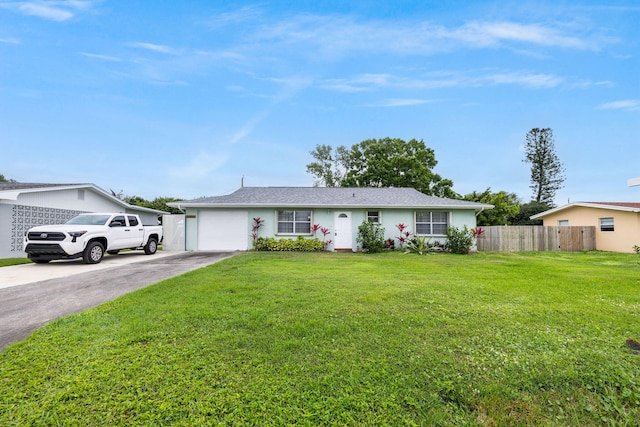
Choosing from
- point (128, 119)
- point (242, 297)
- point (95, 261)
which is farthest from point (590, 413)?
point (128, 119)

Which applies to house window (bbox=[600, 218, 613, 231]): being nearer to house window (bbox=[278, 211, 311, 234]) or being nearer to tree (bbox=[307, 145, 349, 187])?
house window (bbox=[278, 211, 311, 234])

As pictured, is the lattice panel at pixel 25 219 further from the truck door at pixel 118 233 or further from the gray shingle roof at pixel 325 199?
the gray shingle roof at pixel 325 199

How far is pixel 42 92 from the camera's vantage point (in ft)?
41.8

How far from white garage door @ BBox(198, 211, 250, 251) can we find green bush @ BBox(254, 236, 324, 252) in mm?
1123

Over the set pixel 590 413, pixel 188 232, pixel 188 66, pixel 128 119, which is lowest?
pixel 590 413

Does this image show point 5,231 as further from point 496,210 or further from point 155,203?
point 496,210

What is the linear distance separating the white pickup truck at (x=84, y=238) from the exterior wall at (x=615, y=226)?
81.1 ft

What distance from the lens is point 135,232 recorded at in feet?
37.0

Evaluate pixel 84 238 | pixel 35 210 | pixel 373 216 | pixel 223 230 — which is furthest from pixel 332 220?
pixel 35 210

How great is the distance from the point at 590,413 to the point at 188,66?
15.8 metres

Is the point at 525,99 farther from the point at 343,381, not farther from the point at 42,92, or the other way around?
the point at 42,92

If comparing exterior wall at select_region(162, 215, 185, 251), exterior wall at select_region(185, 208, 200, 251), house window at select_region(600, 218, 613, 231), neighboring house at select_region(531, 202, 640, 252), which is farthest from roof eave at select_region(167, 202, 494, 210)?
house window at select_region(600, 218, 613, 231)

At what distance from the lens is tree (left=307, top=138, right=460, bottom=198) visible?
90.7 ft

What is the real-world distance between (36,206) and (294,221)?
11519mm
